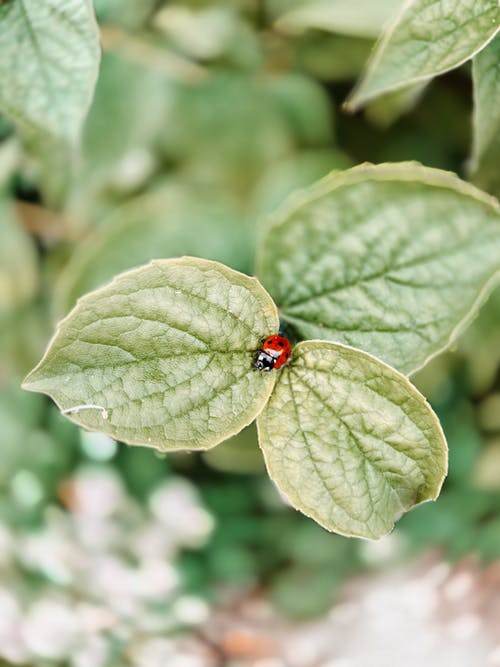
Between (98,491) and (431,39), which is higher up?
(431,39)

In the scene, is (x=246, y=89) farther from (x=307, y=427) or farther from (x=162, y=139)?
(x=307, y=427)

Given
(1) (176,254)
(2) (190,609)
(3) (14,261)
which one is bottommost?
(2) (190,609)

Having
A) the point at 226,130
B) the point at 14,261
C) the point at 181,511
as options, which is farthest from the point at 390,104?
the point at 181,511

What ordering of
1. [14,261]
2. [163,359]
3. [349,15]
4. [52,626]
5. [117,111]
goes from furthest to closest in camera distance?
[52,626], [14,261], [117,111], [349,15], [163,359]

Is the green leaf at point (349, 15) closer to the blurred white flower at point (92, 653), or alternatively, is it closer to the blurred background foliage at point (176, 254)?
the blurred background foliage at point (176, 254)

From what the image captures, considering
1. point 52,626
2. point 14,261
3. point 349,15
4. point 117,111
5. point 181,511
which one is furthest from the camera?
point 52,626

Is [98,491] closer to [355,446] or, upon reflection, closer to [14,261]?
[14,261]
